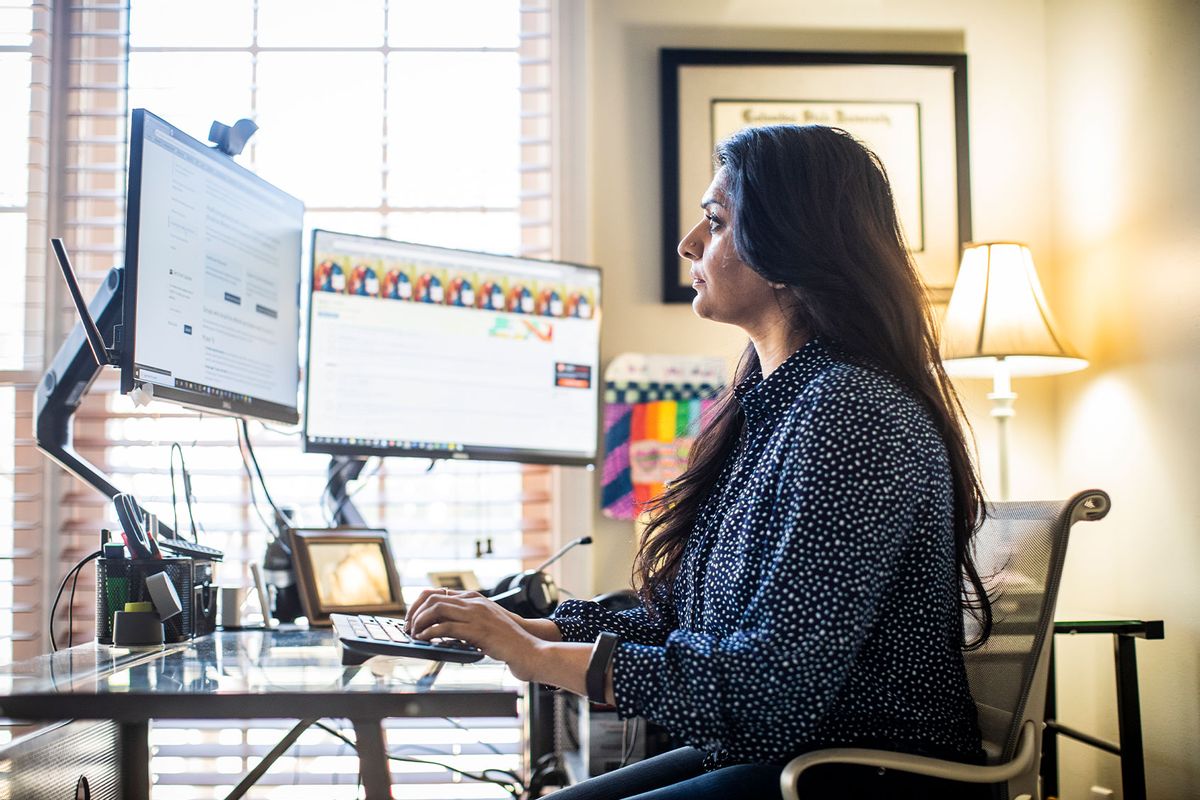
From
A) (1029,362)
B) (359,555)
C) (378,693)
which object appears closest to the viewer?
(378,693)

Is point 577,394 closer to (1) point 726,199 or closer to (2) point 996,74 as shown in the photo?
(1) point 726,199

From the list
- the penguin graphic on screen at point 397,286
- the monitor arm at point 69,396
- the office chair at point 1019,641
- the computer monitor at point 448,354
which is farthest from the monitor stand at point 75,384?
the office chair at point 1019,641

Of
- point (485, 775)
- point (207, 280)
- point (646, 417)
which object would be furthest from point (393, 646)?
point (646, 417)

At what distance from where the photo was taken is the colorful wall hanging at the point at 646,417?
2.50m

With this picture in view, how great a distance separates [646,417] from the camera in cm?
251

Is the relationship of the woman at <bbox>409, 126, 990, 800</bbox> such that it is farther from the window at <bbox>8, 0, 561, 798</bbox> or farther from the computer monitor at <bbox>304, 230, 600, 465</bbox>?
the window at <bbox>8, 0, 561, 798</bbox>

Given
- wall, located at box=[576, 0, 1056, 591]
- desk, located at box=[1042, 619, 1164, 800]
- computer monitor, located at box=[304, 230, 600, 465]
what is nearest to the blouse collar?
desk, located at box=[1042, 619, 1164, 800]

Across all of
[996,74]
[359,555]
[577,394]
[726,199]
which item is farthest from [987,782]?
[996,74]

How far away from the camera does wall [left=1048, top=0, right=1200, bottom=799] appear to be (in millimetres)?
2004

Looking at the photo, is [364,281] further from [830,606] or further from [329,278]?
[830,606]

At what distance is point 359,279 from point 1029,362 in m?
1.46

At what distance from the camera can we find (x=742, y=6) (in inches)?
102

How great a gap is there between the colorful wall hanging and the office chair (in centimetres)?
118

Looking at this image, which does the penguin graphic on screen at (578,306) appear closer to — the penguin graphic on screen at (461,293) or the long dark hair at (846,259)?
the penguin graphic on screen at (461,293)
